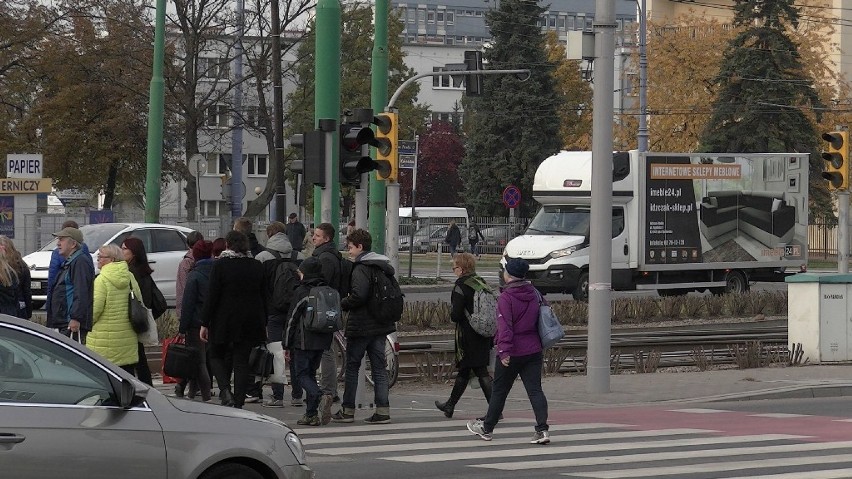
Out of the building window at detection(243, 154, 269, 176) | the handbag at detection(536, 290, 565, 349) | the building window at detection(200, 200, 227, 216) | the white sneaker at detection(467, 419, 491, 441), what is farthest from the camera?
the building window at detection(243, 154, 269, 176)

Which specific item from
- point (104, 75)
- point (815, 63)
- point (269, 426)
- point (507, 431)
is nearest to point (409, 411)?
point (507, 431)

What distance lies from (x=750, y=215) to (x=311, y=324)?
2231cm

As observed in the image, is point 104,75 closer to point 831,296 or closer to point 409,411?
point 831,296

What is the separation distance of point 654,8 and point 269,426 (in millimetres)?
79618

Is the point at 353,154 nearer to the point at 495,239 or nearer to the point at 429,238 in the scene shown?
the point at 495,239

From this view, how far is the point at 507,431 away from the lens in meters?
14.1

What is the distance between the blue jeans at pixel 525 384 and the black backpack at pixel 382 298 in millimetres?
1269

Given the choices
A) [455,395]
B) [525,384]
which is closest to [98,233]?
[455,395]

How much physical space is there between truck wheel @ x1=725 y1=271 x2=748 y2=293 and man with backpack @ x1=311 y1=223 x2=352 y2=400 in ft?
69.6

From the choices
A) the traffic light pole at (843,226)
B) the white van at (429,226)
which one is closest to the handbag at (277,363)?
the traffic light pole at (843,226)

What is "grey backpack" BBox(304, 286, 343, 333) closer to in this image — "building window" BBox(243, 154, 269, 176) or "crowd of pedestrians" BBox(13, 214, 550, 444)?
"crowd of pedestrians" BBox(13, 214, 550, 444)

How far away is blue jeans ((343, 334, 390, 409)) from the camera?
559 inches

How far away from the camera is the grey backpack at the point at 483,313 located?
550 inches

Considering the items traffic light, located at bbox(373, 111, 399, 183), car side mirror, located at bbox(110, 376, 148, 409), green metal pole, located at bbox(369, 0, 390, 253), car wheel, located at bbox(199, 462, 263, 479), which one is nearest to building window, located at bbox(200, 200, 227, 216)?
green metal pole, located at bbox(369, 0, 390, 253)
